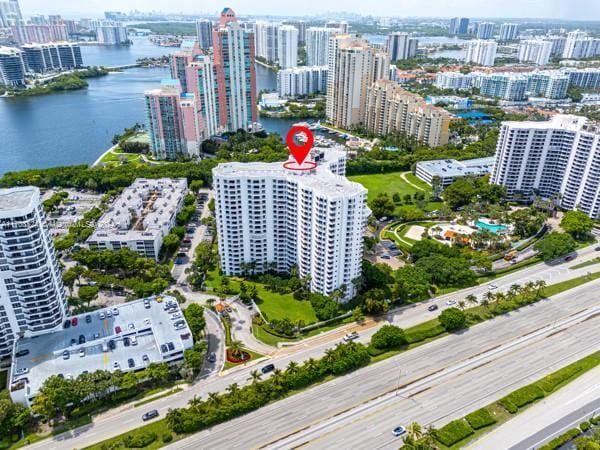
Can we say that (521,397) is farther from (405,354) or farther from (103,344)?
(103,344)

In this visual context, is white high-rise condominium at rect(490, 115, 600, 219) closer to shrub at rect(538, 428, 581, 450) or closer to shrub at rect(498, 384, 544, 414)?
shrub at rect(498, 384, 544, 414)

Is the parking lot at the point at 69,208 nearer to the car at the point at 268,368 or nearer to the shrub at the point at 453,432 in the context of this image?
the car at the point at 268,368

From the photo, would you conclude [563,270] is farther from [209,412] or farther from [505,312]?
[209,412]

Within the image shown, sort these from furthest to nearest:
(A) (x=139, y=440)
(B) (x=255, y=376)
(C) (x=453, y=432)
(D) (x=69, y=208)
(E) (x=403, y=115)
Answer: (E) (x=403, y=115), (D) (x=69, y=208), (B) (x=255, y=376), (C) (x=453, y=432), (A) (x=139, y=440)

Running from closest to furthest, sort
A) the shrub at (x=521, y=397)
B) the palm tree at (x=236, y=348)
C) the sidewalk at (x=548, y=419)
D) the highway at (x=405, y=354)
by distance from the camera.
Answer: the sidewalk at (x=548, y=419), the highway at (x=405, y=354), the shrub at (x=521, y=397), the palm tree at (x=236, y=348)

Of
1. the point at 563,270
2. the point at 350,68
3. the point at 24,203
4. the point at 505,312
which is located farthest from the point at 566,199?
the point at 24,203

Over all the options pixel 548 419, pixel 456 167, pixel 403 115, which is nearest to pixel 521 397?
pixel 548 419

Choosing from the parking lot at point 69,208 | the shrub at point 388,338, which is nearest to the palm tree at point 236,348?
the shrub at point 388,338
